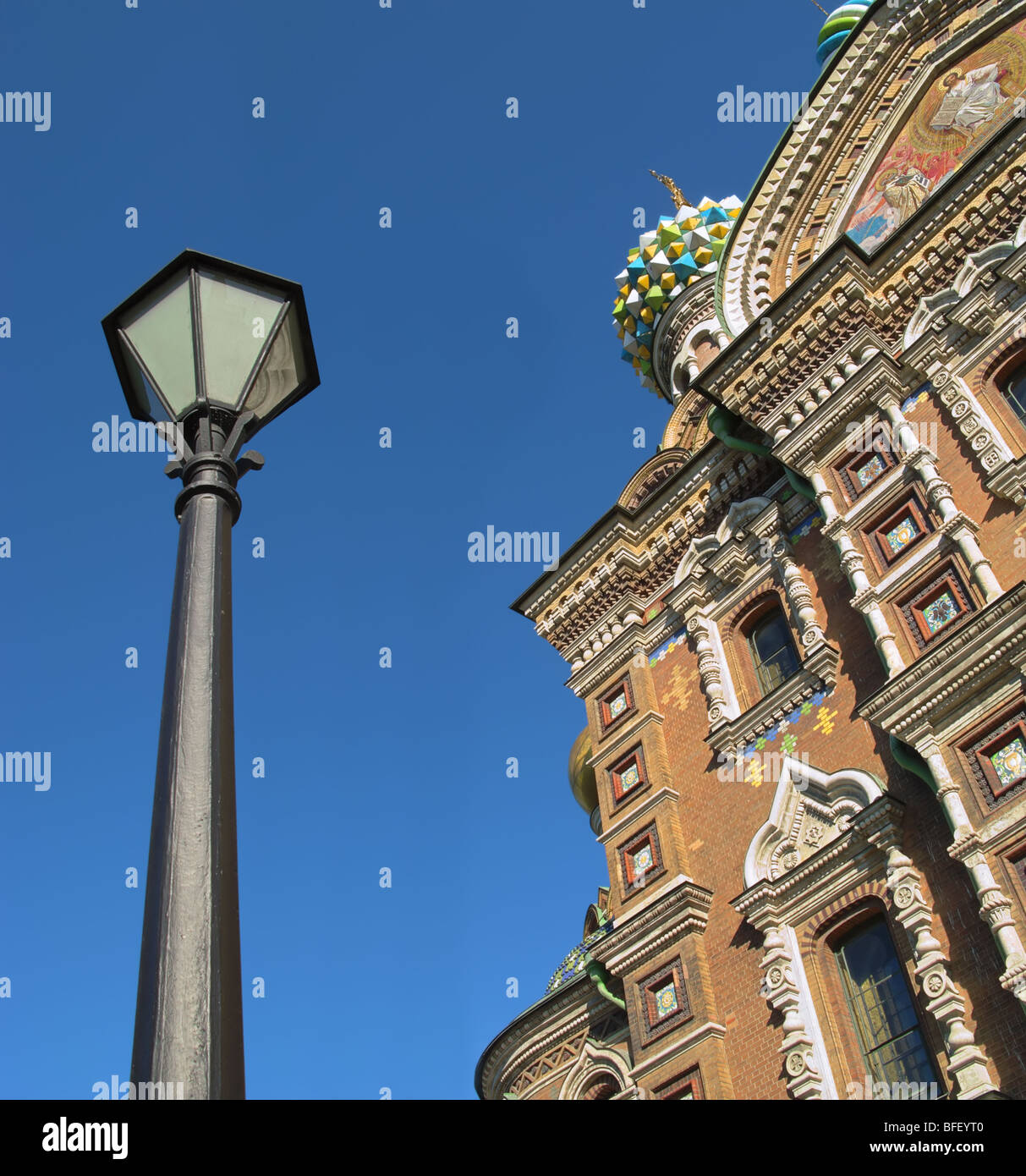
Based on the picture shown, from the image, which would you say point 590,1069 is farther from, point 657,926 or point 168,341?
point 168,341

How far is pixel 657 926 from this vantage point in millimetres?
11562

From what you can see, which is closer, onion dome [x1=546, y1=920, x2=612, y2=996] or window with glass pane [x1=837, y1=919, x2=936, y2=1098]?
window with glass pane [x1=837, y1=919, x2=936, y2=1098]

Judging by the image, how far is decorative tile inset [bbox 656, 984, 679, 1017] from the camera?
36.4 feet

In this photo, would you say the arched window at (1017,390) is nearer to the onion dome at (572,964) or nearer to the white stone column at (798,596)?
the white stone column at (798,596)

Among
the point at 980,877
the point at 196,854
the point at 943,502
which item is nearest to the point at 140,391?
the point at 196,854

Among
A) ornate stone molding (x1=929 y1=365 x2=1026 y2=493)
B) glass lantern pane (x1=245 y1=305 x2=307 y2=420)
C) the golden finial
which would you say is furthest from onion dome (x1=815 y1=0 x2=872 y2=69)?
glass lantern pane (x1=245 y1=305 x2=307 y2=420)

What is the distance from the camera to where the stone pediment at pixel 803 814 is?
34.4 ft

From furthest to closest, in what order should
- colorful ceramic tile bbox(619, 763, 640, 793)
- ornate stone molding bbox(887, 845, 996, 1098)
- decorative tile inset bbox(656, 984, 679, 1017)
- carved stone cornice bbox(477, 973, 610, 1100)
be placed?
colorful ceramic tile bbox(619, 763, 640, 793), carved stone cornice bbox(477, 973, 610, 1100), decorative tile inset bbox(656, 984, 679, 1017), ornate stone molding bbox(887, 845, 996, 1098)

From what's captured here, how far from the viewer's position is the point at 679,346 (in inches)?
924

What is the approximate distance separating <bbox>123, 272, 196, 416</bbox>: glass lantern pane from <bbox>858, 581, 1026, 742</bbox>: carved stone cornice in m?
7.34

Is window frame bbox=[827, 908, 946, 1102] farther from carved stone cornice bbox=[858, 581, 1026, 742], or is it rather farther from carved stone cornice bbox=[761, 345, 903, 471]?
carved stone cornice bbox=[761, 345, 903, 471]

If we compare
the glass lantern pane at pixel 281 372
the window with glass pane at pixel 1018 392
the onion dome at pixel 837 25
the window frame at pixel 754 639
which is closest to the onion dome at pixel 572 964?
the window frame at pixel 754 639
